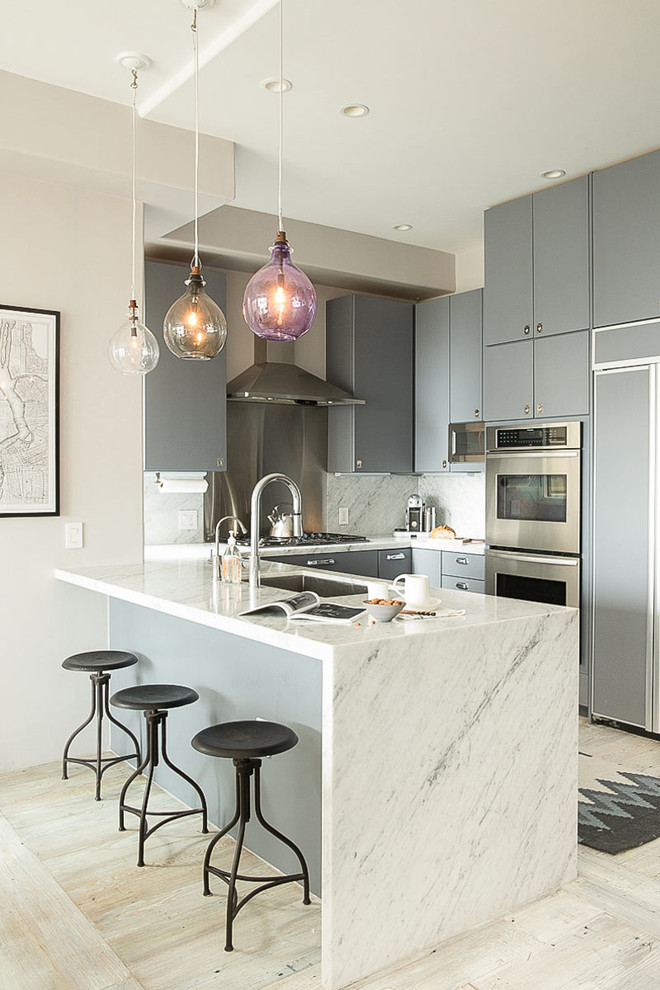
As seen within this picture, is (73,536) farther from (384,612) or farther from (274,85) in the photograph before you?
(274,85)

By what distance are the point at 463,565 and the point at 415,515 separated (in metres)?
1.07

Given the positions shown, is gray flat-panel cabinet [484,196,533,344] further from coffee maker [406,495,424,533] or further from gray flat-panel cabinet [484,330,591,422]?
coffee maker [406,495,424,533]

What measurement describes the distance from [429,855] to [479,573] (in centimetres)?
280

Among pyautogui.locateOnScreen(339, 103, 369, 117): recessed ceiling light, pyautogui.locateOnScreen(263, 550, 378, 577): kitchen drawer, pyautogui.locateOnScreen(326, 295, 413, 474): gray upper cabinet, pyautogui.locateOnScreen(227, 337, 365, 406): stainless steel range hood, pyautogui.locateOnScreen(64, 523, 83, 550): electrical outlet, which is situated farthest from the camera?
pyautogui.locateOnScreen(326, 295, 413, 474): gray upper cabinet

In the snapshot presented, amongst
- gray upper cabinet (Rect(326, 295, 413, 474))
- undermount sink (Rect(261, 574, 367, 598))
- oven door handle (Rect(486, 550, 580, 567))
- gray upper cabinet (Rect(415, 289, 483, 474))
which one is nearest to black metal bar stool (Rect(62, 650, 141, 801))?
undermount sink (Rect(261, 574, 367, 598))

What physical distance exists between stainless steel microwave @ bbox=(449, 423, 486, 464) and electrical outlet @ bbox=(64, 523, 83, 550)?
262 centimetres

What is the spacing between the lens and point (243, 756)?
2236 millimetres

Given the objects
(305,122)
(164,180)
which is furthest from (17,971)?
(305,122)

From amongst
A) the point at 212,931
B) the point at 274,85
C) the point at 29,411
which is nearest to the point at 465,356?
the point at 274,85

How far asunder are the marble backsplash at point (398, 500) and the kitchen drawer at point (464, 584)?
0.63m

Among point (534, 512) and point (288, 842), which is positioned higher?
Result: point (534, 512)

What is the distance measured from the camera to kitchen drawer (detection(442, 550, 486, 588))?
491 cm

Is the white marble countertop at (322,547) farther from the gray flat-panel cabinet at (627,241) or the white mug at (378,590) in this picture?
the white mug at (378,590)

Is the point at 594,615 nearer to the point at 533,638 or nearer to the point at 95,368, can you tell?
the point at 533,638
